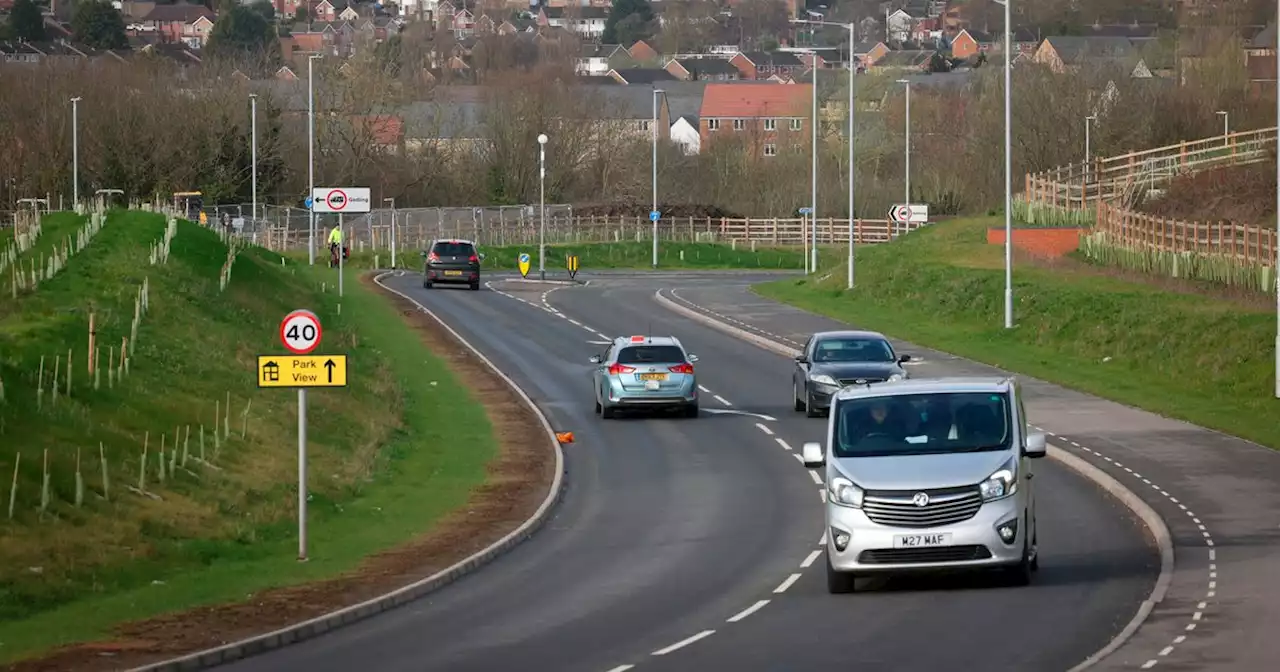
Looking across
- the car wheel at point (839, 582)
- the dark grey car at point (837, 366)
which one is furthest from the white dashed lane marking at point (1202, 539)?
the dark grey car at point (837, 366)

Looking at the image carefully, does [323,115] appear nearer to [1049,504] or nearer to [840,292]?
[840,292]

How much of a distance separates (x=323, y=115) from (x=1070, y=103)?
4283 centimetres

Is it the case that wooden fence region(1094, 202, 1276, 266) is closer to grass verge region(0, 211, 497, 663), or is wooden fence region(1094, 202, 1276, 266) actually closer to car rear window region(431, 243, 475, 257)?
grass verge region(0, 211, 497, 663)

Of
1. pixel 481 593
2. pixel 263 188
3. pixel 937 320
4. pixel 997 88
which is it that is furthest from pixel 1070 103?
pixel 481 593

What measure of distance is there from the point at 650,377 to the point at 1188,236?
82.9ft

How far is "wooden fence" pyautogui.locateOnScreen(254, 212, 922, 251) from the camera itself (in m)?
99.6

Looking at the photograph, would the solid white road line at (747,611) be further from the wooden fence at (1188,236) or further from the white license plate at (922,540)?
the wooden fence at (1188,236)

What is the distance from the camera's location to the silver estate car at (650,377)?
3881cm

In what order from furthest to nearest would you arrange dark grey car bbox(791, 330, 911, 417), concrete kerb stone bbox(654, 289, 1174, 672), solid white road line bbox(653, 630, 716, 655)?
1. dark grey car bbox(791, 330, 911, 417)
2. solid white road line bbox(653, 630, 716, 655)
3. concrete kerb stone bbox(654, 289, 1174, 672)

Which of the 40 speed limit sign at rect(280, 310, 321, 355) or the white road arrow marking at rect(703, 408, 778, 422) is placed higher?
the 40 speed limit sign at rect(280, 310, 321, 355)

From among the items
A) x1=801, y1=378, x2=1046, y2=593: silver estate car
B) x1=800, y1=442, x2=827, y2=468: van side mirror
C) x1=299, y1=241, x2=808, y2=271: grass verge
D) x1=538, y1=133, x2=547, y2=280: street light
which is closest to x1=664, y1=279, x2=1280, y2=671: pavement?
x1=801, y1=378, x2=1046, y2=593: silver estate car

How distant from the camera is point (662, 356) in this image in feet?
128

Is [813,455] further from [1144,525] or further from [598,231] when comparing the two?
[598,231]

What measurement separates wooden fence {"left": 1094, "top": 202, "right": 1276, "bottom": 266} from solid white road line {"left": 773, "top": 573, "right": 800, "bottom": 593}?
31.2m
